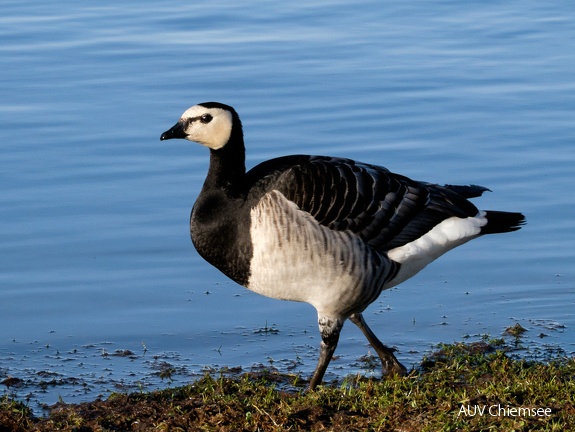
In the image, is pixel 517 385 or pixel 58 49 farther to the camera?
pixel 58 49

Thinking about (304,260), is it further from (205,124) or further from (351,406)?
(205,124)

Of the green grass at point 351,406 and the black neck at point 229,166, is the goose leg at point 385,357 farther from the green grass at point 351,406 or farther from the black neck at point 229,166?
the black neck at point 229,166

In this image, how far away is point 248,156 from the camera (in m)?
13.0

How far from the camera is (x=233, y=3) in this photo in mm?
20281

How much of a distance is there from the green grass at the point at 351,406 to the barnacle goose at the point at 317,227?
0.70 meters

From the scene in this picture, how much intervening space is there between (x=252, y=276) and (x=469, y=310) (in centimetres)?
308

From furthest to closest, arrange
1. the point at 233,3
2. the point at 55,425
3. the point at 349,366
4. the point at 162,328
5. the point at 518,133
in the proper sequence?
the point at 233,3 < the point at 518,133 < the point at 162,328 < the point at 349,366 < the point at 55,425

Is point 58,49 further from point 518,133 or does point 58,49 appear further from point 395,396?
point 395,396

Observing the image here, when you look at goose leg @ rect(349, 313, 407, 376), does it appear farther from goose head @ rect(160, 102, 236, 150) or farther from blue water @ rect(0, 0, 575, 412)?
goose head @ rect(160, 102, 236, 150)

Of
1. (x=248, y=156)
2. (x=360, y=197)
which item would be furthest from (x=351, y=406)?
(x=248, y=156)

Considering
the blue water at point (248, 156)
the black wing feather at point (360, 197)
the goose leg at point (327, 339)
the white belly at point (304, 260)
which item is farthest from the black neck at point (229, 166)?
the blue water at point (248, 156)

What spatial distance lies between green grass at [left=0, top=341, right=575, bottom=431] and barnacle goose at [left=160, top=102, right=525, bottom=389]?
700mm

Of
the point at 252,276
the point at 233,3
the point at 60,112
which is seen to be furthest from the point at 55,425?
the point at 233,3

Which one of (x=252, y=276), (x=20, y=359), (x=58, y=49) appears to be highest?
(x=58, y=49)
